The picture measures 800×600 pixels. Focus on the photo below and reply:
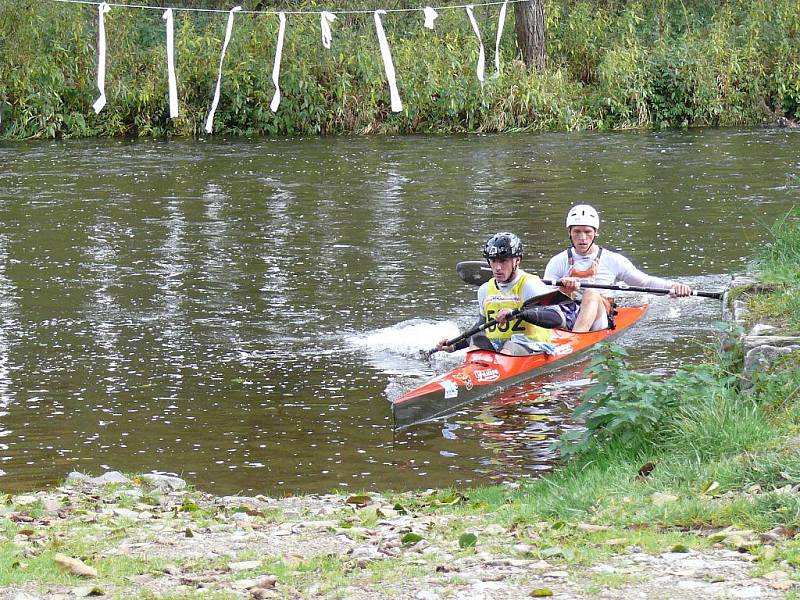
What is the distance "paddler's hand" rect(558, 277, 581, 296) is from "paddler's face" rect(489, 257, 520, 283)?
0.68 meters

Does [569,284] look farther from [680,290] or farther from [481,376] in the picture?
[481,376]

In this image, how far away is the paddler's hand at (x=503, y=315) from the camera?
388 inches

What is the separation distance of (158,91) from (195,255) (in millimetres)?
13489

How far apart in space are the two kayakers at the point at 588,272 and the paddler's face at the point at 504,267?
0.78 metres

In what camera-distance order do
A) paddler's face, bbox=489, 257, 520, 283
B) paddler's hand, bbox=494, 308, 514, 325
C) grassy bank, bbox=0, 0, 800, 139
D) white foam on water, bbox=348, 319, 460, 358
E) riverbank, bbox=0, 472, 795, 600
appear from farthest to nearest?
grassy bank, bbox=0, 0, 800, 139 → white foam on water, bbox=348, 319, 460, 358 → paddler's face, bbox=489, 257, 520, 283 → paddler's hand, bbox=494, 308, 514, 325 → riverbank, bbox=0, 472, 795, 600

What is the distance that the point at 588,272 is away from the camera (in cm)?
1105

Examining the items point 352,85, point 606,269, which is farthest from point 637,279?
point 352,85

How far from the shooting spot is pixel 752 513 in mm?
5383

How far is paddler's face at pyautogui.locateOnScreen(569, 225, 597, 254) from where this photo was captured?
10.9m

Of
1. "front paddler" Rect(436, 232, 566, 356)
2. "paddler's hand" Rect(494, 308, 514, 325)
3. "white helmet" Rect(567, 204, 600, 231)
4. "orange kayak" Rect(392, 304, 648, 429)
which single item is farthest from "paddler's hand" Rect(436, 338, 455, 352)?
"white helmet" Rect(567, 204, 600, 231)

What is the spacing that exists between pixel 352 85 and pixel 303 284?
14.7 m

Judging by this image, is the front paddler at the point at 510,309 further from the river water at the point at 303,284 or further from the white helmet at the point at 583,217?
the white helmet at the point at 583,217

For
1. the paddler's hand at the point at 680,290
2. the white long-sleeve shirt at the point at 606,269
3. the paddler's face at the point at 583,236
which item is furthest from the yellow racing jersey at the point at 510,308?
the paddler's hand at the point at 680,290

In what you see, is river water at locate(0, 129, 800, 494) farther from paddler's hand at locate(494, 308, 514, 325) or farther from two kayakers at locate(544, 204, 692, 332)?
paddler's hand at locate(494, 308, 514, 325)
